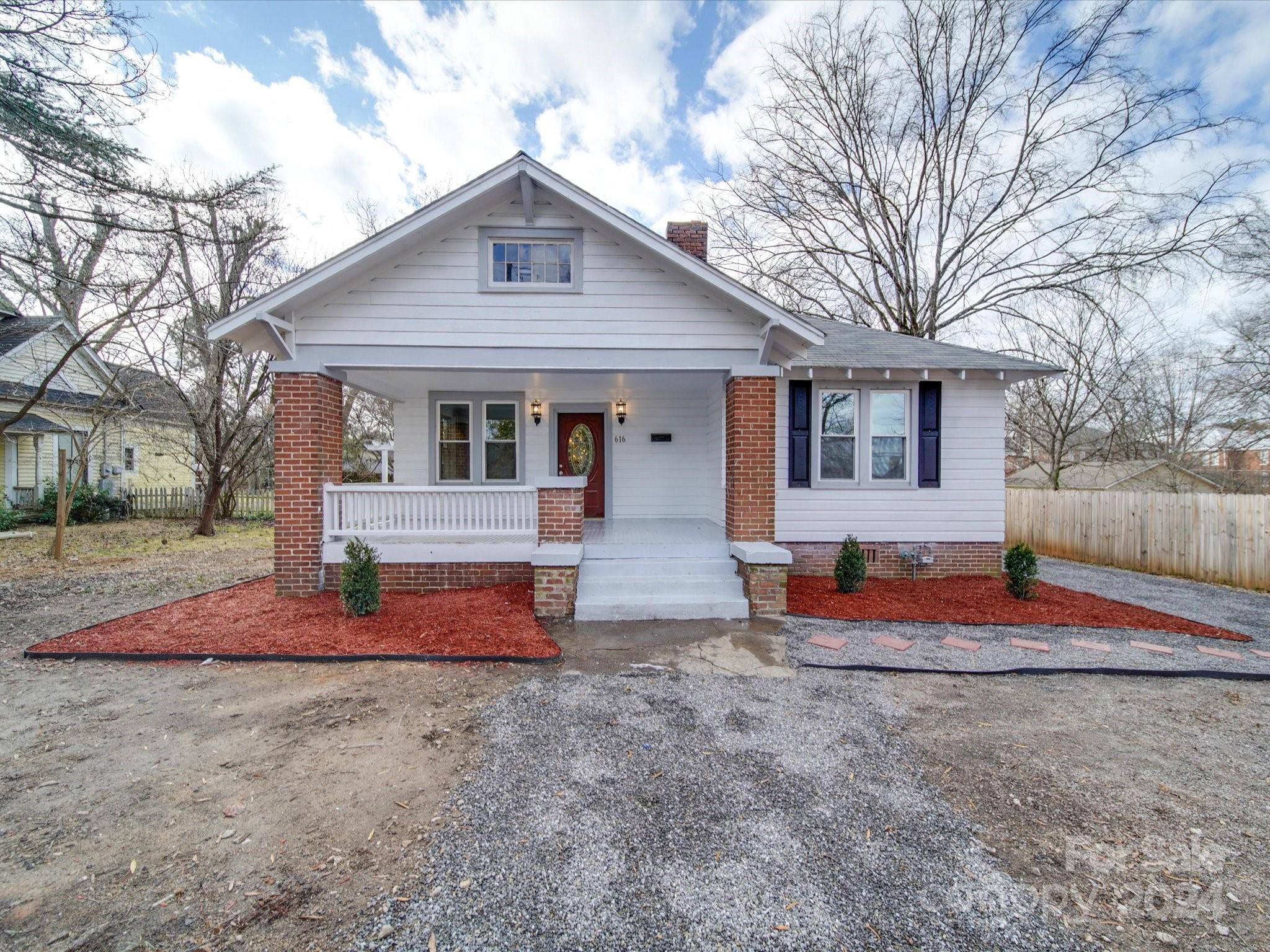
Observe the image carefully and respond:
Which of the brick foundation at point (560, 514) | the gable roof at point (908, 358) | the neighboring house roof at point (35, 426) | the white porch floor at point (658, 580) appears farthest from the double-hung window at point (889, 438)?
the neighboring house roof at point (35, 426)

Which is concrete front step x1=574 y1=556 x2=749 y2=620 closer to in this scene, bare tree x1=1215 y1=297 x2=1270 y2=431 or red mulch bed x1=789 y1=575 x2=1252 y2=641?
red mulch bed x1=789 y1=575 x2=1252 y2=641

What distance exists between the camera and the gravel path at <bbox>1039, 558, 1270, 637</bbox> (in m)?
6.43

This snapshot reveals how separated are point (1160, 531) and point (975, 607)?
20.1 feet

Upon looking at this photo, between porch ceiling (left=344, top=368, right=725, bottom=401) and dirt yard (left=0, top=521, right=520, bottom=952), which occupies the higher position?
porch ceiling (left=344, top=368, right=725, bottom=401)

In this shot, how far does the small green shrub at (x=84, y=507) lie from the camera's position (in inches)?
590

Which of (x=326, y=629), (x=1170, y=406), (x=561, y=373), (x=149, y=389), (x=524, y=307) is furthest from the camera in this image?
(x=1170, y=406)

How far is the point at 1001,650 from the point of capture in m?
5.10

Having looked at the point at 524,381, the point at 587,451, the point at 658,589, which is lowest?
the point at 658,589

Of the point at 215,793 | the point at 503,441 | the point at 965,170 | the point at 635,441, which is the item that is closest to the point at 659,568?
the point at 635,441

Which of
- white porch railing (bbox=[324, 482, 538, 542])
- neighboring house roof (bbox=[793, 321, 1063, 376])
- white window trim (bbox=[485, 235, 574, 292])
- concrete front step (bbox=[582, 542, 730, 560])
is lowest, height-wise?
concrete front step (bbox=[582, 542, 730, 560])

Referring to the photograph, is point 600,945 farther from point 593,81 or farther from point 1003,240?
point 1003,240

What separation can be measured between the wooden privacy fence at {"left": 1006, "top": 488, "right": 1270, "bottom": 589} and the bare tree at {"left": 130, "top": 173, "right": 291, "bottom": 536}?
19013 mm

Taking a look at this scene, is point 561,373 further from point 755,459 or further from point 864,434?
point 864,434

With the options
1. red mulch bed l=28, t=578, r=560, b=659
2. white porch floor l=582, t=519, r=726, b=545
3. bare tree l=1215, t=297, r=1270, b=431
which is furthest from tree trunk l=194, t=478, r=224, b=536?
bare tree l=1215, t=297, r=1270, b=431
